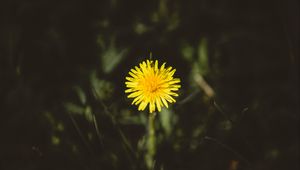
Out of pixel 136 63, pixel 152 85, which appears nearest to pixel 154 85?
pixel 152 85

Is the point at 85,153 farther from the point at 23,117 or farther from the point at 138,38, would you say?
the point at 138,38

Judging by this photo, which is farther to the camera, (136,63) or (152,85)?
(136,63)

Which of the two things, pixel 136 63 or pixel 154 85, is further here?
pixel 136 63

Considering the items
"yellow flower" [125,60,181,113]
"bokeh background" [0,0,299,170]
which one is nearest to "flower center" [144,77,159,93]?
"yellow flower" [125,60,181,113]

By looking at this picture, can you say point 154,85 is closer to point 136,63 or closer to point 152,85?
point 152,85

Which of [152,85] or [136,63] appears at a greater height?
[136,63]

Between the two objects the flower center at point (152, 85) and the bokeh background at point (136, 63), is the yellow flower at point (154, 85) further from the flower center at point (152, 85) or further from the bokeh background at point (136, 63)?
the bokeh background at point (136, 63)

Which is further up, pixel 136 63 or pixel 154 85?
pixel 136 63

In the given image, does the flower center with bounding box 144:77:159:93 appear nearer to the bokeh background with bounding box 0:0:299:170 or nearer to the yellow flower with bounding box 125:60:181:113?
the yellow flower with bounding box 125:60:181:113

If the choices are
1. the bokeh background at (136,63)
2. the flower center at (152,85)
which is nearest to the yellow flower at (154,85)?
the flower center at (152,85)
